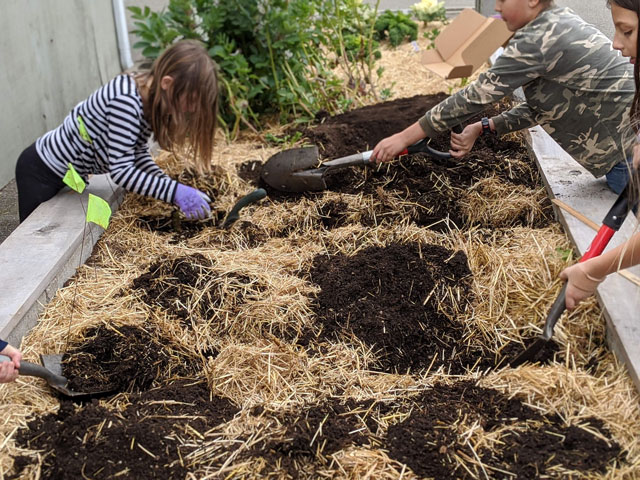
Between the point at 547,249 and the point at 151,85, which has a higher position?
the point at 151,85

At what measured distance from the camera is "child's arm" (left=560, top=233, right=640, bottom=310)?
203 centimetres

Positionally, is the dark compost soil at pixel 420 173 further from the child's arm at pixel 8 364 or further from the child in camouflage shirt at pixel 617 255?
the child's arm at pixel 8 364

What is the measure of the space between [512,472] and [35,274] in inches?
78.1

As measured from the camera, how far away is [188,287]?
274cm

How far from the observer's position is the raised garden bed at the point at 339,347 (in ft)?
6.41

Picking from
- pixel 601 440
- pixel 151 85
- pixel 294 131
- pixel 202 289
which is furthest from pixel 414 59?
pixel 601 440

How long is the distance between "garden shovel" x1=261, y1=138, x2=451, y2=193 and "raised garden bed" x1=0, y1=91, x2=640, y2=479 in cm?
9

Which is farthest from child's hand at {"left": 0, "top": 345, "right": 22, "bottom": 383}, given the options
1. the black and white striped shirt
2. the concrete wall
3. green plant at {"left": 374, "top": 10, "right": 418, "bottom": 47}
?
green plant at {"left": 374, "top": 10, "right": 418, "bottom": 47}

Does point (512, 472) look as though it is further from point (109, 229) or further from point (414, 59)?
point (414, 59)

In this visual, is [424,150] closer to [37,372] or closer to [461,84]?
[461,84]

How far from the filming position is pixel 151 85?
10.4 ft

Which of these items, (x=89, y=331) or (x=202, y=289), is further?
(x=202, y=289)

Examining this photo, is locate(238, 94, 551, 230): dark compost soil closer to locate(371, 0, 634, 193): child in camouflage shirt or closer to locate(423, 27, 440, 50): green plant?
locate(371, 0, 634, 193): child in camouflage shirt

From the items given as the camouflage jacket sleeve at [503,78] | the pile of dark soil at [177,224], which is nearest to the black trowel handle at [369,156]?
the camouflage jacket sleeve at [503,78]
